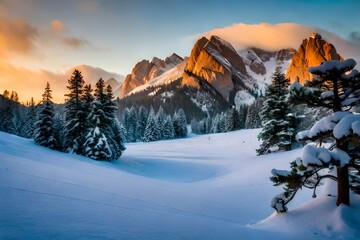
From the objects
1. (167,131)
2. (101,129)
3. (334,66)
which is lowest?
(101,129)

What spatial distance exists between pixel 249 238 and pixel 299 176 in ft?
6.84

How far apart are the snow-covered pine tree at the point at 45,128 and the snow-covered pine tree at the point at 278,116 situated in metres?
23.2

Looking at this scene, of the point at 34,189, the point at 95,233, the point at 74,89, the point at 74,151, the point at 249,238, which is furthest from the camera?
the point at 74,89

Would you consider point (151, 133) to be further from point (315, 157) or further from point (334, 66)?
point (315, 157)

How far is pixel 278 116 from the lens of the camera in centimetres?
2553

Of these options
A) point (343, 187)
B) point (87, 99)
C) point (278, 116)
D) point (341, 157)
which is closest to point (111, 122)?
point (87, 99)

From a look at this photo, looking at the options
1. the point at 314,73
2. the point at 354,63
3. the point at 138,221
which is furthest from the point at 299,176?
the point at 138,221

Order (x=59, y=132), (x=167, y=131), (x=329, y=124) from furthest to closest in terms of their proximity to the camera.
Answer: (x=167, y=131), (x=59, y=132), (x=329, y=124)

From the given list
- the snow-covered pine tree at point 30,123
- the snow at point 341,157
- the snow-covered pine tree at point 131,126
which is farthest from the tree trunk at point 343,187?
the snow-covered pine tree at point 131,126

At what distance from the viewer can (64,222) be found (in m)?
3.87

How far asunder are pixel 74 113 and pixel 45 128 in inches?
139

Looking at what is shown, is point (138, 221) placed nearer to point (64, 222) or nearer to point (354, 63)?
point (64, 222)

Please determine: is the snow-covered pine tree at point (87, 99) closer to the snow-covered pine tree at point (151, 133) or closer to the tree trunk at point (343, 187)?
the tree trunk at point (343, 187)

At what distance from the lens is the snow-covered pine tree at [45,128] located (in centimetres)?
2592
